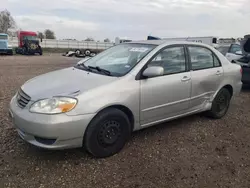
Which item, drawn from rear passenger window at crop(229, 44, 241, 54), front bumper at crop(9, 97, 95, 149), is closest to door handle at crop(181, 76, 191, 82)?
front bumper at crop(9, 97, 95, 149)

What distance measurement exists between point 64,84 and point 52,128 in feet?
2.24

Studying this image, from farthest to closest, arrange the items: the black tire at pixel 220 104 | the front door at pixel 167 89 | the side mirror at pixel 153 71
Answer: the black tire at pixel 220 104 → the front door at pixel 167 89 → the side mirror at pixel 153 71

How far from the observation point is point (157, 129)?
4.27 meters

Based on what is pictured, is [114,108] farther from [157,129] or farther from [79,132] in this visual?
[157,129]

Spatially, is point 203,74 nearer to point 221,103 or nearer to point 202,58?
point 202,58

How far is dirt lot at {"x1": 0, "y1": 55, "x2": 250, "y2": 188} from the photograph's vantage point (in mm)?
2783

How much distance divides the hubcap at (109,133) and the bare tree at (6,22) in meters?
63.6

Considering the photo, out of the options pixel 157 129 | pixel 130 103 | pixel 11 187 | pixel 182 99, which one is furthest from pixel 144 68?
pixel 11 187

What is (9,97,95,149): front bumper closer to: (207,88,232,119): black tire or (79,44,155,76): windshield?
(79,44,155,76): windshield

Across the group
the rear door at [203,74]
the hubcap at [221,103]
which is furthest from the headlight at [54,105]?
the hubcap at [221,103]

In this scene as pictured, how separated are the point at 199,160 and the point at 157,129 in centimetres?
110

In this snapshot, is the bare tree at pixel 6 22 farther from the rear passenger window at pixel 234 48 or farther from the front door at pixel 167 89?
the front door at pixel 167 89

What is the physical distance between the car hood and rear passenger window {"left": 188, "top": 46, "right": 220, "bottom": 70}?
1.66 meters

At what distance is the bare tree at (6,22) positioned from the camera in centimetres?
5873
